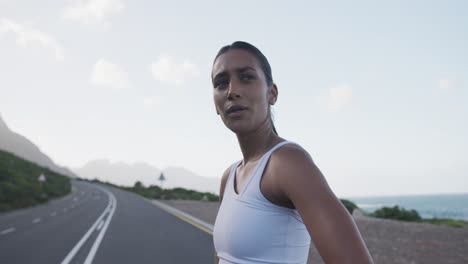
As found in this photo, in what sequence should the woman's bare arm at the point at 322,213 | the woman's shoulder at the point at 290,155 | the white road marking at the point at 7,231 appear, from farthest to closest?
1. the white road marking at the point at 7,231
2. the woman's shoulder at the point at 290,155
3. the woman's bare arm at the point at 322,213

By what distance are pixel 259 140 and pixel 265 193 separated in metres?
0.28

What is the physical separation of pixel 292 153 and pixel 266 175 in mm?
115

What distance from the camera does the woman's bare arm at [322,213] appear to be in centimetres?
94

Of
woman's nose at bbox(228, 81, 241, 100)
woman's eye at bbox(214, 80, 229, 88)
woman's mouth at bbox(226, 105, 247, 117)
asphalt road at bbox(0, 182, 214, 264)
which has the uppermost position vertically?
woman's eye at bbox(214, 80, 229, 88)

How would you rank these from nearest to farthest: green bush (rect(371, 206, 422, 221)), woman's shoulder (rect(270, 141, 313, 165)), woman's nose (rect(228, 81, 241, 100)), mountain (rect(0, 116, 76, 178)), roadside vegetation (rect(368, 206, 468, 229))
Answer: woman's shoulder (rect(270, 141, 313, 165)), woman's nose (rect(228, 81, 241, 100)), roadside vegetation (rect(368, 206, 468, 229)), green bush (rect(371, 206, 422, 221)), mountain (rect(0, 116, 76, 178))

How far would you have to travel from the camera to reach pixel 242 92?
128cm

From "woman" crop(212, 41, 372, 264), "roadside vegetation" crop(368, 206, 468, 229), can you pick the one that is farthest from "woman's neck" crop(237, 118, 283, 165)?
"roadside vegetation" crop(368, 206, 468, 229)

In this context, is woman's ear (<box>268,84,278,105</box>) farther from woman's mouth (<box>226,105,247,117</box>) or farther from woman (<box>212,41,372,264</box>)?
woman's mouth (<box>226,105,247,117</box>)

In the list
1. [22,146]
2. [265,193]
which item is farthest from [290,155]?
[22,146]

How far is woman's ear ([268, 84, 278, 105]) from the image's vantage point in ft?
4.59

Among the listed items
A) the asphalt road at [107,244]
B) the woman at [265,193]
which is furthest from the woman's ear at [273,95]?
the asphalt road at [107,244]

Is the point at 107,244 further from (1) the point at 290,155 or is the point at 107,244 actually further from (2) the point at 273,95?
(1) the point at 290,155

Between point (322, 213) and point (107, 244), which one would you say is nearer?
point (322, 213)

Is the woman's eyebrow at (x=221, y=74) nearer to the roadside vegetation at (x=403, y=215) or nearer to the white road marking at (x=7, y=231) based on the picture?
the white road marking at (x=7, y=231)
